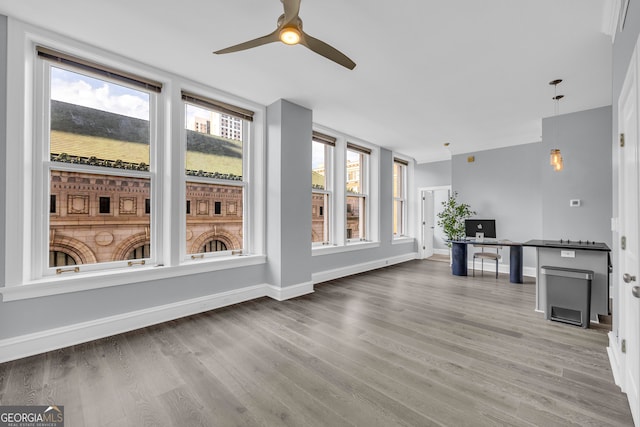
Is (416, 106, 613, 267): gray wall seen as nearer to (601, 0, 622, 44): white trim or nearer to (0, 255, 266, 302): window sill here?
(601, 0, 622, 44): white trim

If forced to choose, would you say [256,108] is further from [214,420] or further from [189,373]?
[214,420]

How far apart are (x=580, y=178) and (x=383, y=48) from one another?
369cm

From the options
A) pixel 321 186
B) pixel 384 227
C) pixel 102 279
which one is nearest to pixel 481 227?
pixel 384 227

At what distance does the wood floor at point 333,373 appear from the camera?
1.71m

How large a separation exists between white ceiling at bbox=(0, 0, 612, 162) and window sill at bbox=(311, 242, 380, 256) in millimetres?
2353

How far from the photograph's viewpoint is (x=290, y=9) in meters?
1.73

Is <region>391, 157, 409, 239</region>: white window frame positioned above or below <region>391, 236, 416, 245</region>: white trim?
above

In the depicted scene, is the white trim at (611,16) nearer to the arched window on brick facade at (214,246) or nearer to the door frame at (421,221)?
the arched window on brick facade at (214,246)

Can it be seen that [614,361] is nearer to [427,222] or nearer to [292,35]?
[292,35]

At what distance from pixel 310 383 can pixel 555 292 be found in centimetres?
306

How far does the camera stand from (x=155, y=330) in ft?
9.51

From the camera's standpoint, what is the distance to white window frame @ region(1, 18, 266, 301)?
232 centimetres

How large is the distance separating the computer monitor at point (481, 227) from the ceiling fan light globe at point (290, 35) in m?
5.44

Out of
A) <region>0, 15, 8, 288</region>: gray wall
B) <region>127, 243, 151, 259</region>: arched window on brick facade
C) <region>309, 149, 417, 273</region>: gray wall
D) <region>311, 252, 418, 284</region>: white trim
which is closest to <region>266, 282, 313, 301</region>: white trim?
<region>311, 252, 418, 284</region>: white trim
